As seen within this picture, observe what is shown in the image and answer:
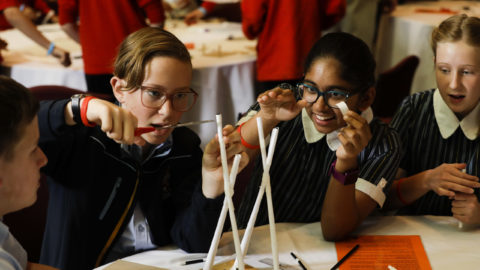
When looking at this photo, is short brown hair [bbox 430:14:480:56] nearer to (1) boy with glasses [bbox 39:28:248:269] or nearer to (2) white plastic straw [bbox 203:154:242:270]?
(1) boy with glasses [bbox 39:28:248:269]

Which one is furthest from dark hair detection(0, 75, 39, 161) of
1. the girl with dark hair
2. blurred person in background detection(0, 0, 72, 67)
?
blurred person in background detection(0, 0, 72, 67)

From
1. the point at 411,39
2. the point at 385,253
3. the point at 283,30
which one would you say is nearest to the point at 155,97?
the point at 385,253

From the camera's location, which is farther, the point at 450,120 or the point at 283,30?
the point at 283,30

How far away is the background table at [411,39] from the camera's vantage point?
13.2 feet

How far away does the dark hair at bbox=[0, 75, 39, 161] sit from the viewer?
95 centimetres

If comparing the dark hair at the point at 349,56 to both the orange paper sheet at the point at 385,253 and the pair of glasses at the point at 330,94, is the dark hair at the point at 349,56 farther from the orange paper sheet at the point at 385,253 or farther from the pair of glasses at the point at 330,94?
the orange paper sheet at the point at 385,253

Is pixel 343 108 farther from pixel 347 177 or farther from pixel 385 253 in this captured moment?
pixel 385 253

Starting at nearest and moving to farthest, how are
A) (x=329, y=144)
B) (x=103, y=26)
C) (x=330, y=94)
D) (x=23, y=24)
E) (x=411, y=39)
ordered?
Result: 1. (x=330, y=94)
2. (x=329, y=144)
3. (x=103, y=26)
4. (x=23, y=24)
5. (x=411, y=39)

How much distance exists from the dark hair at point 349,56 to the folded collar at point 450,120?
0.31 meters

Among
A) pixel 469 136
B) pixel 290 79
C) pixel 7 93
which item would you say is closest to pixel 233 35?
pixel 290 79

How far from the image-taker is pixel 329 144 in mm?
1654

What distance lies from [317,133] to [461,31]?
1.81 feet

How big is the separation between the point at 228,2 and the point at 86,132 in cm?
354

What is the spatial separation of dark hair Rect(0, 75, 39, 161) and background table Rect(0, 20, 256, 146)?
1908 millimetres
